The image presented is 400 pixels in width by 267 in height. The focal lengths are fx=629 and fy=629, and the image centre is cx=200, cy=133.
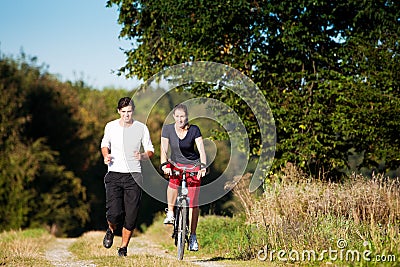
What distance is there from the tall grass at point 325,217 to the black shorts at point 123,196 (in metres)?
2.02

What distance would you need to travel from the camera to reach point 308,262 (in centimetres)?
821

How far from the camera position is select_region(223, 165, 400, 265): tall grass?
8.83m

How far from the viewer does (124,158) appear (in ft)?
29.9

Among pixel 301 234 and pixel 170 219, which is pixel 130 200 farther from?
pixel 301 234

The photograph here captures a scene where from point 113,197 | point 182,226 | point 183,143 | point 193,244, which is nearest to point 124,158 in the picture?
point 113,197

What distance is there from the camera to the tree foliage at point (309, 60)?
15.4 metres

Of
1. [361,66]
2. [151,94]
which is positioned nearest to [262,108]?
[361,66]

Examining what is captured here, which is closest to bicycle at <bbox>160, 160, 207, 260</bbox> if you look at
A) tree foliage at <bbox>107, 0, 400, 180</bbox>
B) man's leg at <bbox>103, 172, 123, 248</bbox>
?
man's leg at <bbox>103, 172, 123, 248</bbox>

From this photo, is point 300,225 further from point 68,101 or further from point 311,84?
point 68,101

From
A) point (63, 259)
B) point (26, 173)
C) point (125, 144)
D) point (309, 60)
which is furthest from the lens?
point (26, 173)

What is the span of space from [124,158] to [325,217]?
352cm

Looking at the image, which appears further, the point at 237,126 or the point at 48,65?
the point at 48,65

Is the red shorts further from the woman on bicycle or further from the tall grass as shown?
the tall grass

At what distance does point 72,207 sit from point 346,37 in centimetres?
2259
